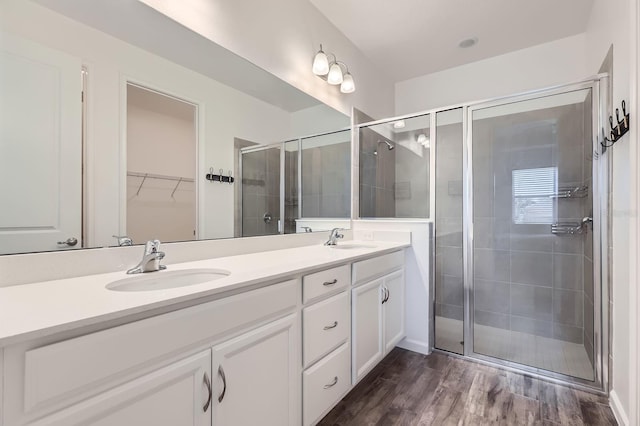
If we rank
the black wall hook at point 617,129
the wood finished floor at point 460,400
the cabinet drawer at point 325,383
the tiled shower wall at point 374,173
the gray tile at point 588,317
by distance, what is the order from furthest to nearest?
the tiled shower wall at point 374,173
the gray tile at point 588,317
the wood finished floor at point 460,400
the black wall hook at point 617,129
the cabinet drawer at point 325,383

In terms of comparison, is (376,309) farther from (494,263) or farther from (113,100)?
(113,100)

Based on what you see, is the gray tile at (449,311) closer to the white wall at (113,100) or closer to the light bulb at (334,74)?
the white wall at (113,100)

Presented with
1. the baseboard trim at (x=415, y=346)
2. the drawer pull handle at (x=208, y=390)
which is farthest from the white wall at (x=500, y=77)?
the drawer pull handle at (x=208, y=390)

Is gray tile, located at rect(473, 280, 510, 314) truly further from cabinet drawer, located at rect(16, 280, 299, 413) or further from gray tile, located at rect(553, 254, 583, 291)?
cabinet drawer, located at rect(16, 280, 299, 413)

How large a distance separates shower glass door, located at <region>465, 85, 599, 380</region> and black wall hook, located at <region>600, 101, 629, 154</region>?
0.82 feet

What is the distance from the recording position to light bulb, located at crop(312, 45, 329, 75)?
7.28 feet

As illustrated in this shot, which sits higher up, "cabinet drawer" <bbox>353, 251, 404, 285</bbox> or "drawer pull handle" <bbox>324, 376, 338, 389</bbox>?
"cabinet drawer" <bbox>353, 251, 404, 285</bbox>

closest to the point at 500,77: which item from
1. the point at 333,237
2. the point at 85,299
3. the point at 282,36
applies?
the point at 282,36

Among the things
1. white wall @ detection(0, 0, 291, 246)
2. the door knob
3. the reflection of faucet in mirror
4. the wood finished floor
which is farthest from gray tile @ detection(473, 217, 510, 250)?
the door knob

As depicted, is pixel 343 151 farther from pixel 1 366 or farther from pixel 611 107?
pixel 1 366

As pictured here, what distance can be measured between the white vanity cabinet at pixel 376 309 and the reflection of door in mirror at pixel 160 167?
0.96 metres

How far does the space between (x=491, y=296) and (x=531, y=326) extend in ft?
1.32

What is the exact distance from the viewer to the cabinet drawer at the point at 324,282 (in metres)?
1.34

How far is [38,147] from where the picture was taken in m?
1.02
